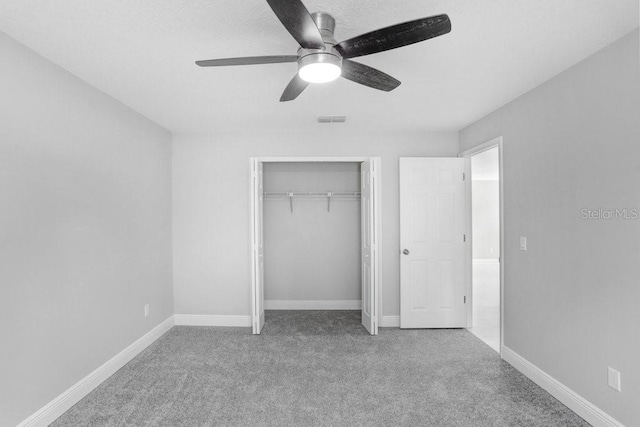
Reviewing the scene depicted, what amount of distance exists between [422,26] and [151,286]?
143 inches

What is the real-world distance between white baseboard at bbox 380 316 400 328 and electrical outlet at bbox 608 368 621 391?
228cm

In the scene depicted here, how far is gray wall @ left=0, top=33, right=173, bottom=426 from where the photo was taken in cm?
201

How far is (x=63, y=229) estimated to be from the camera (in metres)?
2.43

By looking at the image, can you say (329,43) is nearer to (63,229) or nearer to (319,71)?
(319,71)

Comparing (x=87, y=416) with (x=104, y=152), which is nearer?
(x=87, y=416)

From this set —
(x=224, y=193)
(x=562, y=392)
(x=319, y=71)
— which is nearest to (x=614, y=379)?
(x=562, y=392)

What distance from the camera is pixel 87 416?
2.34 m

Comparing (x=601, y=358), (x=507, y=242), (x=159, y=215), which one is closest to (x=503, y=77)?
(x=507, y=242)

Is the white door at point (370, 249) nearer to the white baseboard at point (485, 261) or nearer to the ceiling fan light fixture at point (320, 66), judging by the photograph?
the ceiling fan light fixture at point (320, 66)

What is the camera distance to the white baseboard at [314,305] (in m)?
4.89

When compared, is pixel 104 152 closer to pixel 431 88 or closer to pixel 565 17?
pixel 431 88

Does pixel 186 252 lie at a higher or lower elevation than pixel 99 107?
lower

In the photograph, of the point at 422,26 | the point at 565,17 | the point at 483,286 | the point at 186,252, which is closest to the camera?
the point at 422,26

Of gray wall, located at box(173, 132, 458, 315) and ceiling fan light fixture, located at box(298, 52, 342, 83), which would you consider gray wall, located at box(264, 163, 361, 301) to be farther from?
ceiling fan light fixture, located at box(298, 52, 342, 83)
